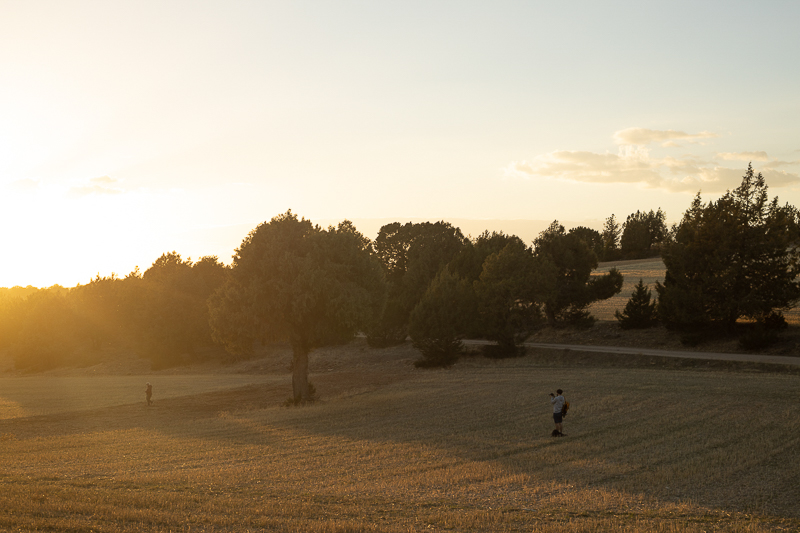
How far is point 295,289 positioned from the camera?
33344 mm

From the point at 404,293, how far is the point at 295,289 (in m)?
46.4

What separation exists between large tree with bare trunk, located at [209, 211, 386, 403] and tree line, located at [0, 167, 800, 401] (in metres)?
0.08

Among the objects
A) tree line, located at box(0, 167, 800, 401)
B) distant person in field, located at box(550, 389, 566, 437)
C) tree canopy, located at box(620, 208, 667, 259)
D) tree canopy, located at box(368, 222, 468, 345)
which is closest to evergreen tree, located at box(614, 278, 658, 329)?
tree line, located at box(0, 167, 800, 401)

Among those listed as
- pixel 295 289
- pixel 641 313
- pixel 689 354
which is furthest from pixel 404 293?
pixel 295 289

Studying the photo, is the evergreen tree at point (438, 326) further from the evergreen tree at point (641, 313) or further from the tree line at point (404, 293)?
the evergreen tree at point (641, 313)

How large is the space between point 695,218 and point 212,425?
1877 inches

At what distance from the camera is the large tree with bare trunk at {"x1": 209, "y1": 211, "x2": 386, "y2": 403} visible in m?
33.8

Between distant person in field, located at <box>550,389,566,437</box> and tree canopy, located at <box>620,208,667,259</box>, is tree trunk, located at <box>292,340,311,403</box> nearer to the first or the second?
distant person in field, located at <box>550,389,566,437</box>

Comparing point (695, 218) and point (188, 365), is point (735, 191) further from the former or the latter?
point (188, 365)

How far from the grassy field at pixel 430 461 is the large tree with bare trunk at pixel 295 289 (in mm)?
4408

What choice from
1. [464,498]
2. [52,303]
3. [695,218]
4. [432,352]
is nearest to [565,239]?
Result: [695,218]

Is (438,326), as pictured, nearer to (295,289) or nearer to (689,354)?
(689,354)

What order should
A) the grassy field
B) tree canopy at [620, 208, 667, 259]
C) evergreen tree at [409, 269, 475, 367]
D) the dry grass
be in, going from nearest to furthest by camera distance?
the grassy field
evergreen tree at [409, 269, 475, 367]
the dry grass
tree canopy at [620, 208, 667, 259]

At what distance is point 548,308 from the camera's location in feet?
209
